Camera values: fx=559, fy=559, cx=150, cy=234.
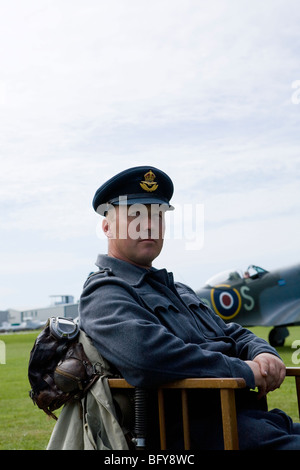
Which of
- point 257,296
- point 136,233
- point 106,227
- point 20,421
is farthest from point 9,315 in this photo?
point 136,233


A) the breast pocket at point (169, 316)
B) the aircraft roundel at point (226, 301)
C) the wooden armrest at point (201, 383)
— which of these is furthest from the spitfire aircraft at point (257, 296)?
the wooden armrest at point (201, 383)

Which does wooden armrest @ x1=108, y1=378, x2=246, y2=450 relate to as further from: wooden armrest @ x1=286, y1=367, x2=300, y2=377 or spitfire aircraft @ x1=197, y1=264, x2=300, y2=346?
spitfire aircraft @ x1=197, y1=264, x2=300, y2=346

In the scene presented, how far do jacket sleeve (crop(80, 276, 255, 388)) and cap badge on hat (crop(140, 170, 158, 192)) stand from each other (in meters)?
0.56

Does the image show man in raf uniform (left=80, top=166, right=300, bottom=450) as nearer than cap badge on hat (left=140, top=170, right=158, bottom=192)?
Yes

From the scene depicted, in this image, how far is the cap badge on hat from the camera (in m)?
2.52

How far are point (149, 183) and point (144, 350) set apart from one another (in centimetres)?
85

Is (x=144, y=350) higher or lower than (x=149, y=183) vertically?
lower

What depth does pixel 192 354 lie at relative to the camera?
2.04m

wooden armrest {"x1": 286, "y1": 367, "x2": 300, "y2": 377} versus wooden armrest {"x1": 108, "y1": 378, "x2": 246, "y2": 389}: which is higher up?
wooden armrest {"x1": 108, "y1": 378, "x2": 246, "y2": 389}

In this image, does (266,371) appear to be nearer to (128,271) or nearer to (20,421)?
(128,271)

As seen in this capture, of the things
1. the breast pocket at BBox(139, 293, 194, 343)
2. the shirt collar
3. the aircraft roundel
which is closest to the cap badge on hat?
the shirt collar

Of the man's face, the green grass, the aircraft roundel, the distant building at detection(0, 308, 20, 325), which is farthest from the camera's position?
the distant building at detection(0, 308, 20, 325)

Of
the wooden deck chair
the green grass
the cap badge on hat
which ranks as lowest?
the green grass

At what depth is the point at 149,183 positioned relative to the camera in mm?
2541
